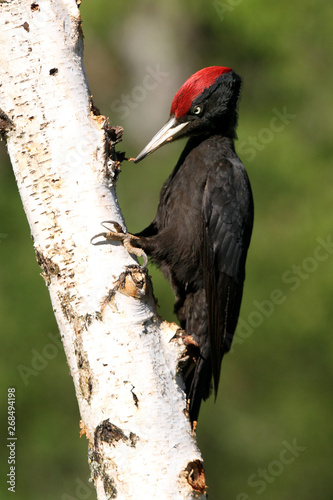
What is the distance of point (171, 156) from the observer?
7230mm

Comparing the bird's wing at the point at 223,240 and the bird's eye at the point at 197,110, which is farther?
the bird's eye at the point at 197,110

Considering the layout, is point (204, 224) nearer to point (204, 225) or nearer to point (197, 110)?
point (204, 225)

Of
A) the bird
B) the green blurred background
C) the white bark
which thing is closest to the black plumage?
the bird

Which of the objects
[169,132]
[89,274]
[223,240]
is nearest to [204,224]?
[223,240]

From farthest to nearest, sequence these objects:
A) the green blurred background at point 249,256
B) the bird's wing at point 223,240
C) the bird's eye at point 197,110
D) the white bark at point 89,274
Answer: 1. the green blurred background at point 249,256
2. the bird's eye at point 197,110
3. the bird's wing at point 223,240
4. the white bark at point 89,274

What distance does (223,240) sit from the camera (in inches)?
140

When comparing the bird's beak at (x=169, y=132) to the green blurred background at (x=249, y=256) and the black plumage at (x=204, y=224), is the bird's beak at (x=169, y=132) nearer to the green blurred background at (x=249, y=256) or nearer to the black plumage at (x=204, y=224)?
the black plumage at (x=204, y=224)

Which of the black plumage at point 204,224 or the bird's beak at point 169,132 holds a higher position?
the bird's beak at point 169,132

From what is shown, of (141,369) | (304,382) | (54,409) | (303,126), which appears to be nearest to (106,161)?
(141,369)

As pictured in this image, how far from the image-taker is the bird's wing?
11.5 feet

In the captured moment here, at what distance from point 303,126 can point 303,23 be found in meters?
1.34

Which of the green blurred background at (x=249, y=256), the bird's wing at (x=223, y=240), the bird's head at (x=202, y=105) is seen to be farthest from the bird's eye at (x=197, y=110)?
the green blurred background at (x=249, y=256)

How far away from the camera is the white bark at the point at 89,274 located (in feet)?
7.39

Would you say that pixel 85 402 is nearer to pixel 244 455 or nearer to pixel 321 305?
pixel 244 455
